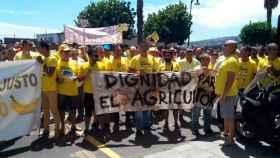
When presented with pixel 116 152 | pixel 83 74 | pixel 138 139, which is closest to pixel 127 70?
pixel 83 74

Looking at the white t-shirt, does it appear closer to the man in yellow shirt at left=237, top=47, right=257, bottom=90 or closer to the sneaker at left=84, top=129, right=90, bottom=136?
the man in yellow shirt at left=237, top=47, right=257, bottom=90

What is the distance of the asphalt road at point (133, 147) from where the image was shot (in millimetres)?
6777

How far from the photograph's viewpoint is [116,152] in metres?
6.99

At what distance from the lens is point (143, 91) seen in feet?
27.5

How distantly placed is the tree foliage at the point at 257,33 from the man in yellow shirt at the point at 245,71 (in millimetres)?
43786

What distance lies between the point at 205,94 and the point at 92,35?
8163mm

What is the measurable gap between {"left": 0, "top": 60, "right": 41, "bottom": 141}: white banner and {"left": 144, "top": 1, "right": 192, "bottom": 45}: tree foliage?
49.9 m

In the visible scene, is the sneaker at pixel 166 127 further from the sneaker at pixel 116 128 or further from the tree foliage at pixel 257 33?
the tree foliage at pixel 257 33

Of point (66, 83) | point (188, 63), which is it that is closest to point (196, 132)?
point (188, 63)

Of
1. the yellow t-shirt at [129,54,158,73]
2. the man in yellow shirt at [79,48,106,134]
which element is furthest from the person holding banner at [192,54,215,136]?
the man in yellow shirt at [79,48,106,134]

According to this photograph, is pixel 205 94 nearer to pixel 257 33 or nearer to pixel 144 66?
pixel 144 66

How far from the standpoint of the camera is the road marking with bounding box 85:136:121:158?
682 centimetres

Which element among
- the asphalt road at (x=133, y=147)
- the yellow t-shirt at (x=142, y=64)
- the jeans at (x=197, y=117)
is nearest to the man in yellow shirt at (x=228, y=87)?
the asphalt road at (x=133, y=147)

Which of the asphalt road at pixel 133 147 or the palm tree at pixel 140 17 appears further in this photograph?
the palm tree at pixel 140 17
